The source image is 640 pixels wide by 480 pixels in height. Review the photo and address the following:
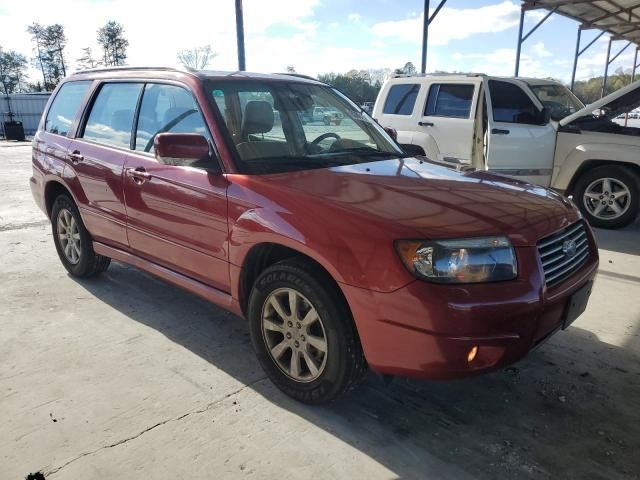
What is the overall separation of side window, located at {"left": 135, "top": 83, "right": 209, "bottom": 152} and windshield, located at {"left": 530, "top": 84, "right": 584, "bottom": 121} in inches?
226

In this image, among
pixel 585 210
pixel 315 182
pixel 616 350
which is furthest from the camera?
pixel 585 210

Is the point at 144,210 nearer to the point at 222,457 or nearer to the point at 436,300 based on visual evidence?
the point at 222,457

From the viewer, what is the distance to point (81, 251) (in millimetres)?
4551

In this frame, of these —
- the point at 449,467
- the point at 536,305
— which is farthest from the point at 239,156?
the point at 449,467

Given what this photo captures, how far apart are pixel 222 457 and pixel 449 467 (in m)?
1.04

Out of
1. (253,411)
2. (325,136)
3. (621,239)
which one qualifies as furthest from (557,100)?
(253,411)

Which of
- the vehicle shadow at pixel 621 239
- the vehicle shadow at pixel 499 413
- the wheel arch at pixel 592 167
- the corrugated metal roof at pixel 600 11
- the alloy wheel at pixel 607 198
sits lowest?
the vehicle shadow at pixel 621 239

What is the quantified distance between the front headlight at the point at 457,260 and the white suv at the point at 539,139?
15.2ft

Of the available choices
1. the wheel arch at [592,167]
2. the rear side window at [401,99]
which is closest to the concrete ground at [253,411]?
the wheel arch at [592,167]

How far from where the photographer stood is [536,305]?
7.72ft

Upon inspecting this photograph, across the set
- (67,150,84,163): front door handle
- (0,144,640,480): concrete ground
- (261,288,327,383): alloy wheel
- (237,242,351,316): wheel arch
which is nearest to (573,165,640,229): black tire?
(0,144,640,480): concrete ground

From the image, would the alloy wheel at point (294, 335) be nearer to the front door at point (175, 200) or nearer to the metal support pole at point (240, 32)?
the front door at point (175, 200)

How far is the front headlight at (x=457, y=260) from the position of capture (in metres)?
2.27

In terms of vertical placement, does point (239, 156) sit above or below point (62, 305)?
above
